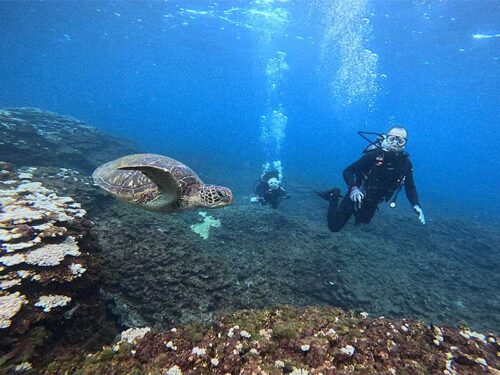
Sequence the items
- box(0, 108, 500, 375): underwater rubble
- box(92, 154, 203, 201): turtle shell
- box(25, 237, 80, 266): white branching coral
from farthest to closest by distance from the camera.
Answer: box(92, 154, 203, 201): turtle shell, box(25, 237, 80, 266): white branching coral, box(0, 108, 500, 375): underwater rubble

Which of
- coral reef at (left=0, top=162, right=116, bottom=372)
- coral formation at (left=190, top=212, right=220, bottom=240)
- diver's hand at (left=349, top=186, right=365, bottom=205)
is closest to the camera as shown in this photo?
coral reef at (left=0, top=162, right=116, bottom=372)

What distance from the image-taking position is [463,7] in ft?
55.1

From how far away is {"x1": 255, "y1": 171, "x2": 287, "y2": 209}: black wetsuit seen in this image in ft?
35.6

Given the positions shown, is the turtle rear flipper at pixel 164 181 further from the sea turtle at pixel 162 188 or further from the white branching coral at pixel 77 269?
the white branching coral at pixel 77 269

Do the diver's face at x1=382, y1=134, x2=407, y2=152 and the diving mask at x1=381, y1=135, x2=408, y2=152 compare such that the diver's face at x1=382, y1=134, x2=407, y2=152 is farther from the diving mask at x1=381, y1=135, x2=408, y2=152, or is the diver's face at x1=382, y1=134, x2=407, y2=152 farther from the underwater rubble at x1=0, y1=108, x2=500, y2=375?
the underwater rubble at x1=0, y1=108, x2=500, y2=375

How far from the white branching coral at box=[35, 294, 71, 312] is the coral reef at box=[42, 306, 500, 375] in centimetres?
49

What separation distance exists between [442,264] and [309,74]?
48.5 m

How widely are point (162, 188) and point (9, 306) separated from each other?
6.91ft

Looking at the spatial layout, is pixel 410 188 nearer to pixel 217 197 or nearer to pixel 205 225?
pixel 217 197

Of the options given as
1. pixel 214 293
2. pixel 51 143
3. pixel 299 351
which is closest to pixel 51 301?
pixel 299 351

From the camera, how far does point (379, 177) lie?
21.2 feet

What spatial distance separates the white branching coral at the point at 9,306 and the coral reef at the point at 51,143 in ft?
30.7

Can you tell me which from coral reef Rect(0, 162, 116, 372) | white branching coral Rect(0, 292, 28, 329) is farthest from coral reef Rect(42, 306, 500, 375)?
white branching coral Rect(0, 292, 28, 329)

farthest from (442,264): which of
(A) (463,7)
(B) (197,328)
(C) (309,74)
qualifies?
(C) (309,74)
